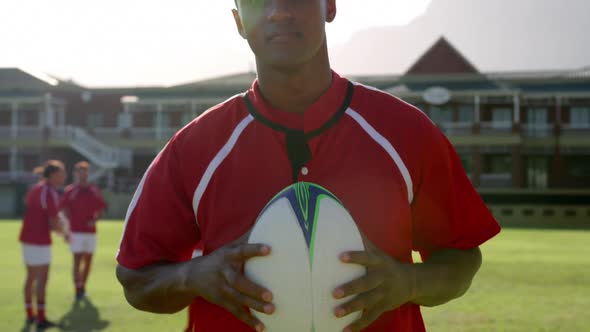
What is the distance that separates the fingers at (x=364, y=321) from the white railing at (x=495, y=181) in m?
49.1

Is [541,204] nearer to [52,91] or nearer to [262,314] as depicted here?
[52,91]

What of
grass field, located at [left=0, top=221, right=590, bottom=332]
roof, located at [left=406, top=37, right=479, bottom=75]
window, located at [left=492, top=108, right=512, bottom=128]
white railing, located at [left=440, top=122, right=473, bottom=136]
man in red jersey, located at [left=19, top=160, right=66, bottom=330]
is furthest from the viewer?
roof, located at [left=406, top=37, right=479, bottom=75]

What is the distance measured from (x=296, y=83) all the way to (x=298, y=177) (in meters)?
0.32

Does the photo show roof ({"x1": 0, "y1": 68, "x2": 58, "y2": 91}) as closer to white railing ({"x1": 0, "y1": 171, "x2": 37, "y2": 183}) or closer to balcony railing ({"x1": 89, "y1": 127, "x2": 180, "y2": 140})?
balcony railing ({"x1": 89, "y1": 127, "x2": 180, "y2": 140})

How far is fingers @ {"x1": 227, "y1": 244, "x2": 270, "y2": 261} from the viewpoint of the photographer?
2.20 m

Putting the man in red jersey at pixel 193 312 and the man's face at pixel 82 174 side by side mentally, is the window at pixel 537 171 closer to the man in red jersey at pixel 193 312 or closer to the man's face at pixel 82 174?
the man's face at pixel 82 174

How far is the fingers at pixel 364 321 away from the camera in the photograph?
226 cm

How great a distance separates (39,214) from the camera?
1066 cm

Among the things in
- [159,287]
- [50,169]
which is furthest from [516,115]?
[159,287]

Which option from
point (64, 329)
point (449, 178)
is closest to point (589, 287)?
point (64, 329)

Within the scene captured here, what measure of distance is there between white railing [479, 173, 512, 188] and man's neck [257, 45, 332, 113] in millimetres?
48793

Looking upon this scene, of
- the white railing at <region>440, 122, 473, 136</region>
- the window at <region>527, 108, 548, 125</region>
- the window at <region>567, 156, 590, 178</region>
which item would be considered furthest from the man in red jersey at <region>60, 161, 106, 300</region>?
the window at <region>527, 108, 548, 125</region>

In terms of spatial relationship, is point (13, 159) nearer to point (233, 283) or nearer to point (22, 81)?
point (22, 81)

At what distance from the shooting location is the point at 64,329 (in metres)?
9.77
